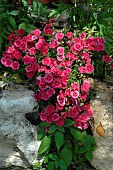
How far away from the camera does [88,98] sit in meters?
3.46

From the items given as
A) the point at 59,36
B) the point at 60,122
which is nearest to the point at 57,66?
the point at 59,36

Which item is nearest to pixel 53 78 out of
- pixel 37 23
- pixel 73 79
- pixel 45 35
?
pixel 73 79

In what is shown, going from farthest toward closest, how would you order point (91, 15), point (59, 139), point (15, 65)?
point (91, 15) < point (15, 65) < point (59, 139)

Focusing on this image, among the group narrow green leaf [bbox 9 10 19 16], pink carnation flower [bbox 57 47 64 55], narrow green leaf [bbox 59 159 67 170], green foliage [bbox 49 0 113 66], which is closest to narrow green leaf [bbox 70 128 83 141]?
narrow green leaf [bbox 59 159 67 170]

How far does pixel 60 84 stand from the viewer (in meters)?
3.32

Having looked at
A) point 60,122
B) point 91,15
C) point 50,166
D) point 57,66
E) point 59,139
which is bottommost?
point 50,166

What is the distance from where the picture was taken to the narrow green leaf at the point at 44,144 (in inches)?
131

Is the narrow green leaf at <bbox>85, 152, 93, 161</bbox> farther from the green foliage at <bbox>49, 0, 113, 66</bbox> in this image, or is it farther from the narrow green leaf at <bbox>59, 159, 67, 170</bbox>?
the green foliage at <bbox>49, 0, 113, 66</bbox>

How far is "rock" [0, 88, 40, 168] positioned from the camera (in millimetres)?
3295

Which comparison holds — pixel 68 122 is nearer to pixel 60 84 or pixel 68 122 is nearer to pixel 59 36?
pixel 60 84

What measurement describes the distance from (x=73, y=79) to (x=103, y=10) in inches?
27.3

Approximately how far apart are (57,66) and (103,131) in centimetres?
61

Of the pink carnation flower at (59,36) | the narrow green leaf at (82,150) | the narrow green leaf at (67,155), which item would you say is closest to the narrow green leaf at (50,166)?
the narrow green leaf at (67,155)

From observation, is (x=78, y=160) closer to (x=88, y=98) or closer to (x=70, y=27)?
(x=88, y=98)
